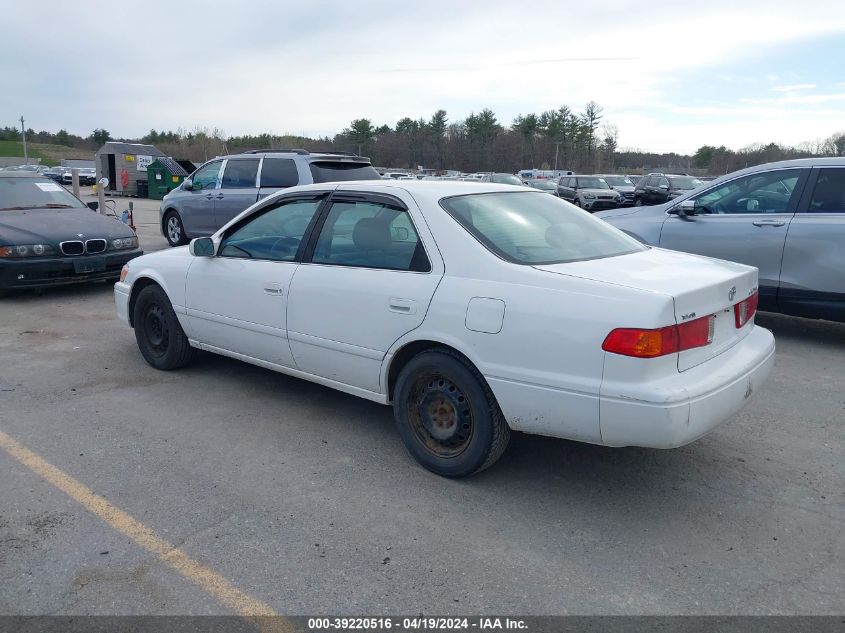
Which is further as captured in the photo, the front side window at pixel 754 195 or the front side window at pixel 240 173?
the front side window at pixel 240 173

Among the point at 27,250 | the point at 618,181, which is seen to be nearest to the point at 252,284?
the point at 27,250

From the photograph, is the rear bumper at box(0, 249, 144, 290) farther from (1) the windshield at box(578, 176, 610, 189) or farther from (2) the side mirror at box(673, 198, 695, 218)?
(1) the windshield at box(578, 176, 610, 189)

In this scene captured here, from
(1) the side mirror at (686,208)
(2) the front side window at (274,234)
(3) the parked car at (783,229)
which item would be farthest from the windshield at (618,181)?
(2) the front side window at (274,234)

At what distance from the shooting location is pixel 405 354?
404cm

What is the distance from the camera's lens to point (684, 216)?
7.59 metres

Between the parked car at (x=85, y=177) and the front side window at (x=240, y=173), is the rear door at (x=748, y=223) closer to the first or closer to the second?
the front side window at (x=240, y=173)

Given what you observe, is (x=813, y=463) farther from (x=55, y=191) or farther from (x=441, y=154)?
(x=441, y=154)

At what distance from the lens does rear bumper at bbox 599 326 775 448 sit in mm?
3188

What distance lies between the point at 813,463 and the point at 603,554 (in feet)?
5.79

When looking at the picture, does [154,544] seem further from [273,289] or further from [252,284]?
[252,284]

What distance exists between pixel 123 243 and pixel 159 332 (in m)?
4.05

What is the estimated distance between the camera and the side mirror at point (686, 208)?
24.7 ft

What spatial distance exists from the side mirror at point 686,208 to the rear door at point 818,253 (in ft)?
3.40

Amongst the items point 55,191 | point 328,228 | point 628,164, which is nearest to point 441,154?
point 628,164
